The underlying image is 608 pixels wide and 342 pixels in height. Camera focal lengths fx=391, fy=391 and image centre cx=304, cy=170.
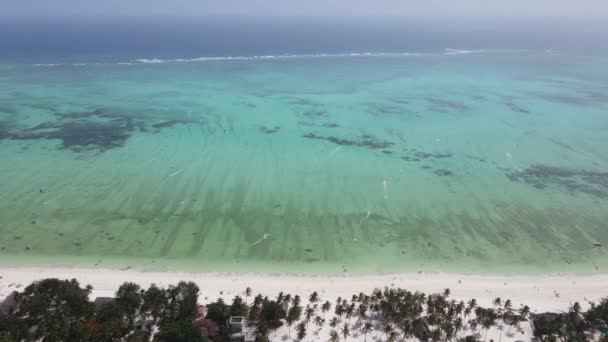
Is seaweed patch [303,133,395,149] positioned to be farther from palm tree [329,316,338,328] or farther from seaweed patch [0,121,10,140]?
seaweed patch [0,121,10,140]

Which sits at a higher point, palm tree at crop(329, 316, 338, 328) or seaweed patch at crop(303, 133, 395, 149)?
seaweed patch at crop(303, 133, 395, 149)

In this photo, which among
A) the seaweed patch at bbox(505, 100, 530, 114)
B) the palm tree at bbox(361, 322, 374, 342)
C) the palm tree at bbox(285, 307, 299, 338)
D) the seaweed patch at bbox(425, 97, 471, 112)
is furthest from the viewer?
the seaweed patch at bbox(425, 97, 471, 112)

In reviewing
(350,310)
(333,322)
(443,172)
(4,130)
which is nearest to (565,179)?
(443,172)

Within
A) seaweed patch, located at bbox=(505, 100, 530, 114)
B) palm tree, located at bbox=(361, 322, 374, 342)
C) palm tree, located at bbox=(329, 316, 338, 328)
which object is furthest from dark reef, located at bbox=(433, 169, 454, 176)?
seaweed patch, located at bbox=(505, 100, 530, 114)

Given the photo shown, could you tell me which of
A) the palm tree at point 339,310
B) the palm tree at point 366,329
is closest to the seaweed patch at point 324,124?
the palm tree at point 339,310

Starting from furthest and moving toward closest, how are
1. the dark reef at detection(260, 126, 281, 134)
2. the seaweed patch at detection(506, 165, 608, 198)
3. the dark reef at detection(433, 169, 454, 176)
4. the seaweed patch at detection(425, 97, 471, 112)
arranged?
1. the seaweed patch at detection(425, 97, 471, 112)
2. the dark reef at detection(260, 126, 281, 134)
3. the dark reef at detection(433, 169, 454, 176)
4. the seaweed patch at detection(506, 165, 608, 198)

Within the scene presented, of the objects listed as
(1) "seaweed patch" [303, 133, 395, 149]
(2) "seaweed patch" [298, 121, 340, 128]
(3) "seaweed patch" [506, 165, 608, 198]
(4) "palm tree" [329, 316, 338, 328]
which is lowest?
(4) "palm tree" [329, 316, 338, 328]
